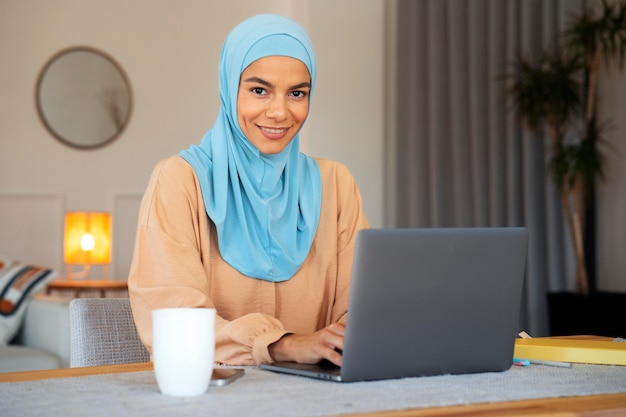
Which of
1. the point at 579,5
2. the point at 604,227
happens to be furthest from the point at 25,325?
the point at 579,5

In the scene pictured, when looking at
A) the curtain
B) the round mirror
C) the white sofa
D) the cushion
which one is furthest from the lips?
the round mirror

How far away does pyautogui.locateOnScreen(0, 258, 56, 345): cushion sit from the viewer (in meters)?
4.10

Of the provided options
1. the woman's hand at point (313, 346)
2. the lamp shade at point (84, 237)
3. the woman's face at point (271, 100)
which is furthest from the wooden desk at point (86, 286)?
the woman's hand at point (313, 346)

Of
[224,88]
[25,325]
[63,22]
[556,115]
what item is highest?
[63,22]

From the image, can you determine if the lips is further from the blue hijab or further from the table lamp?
the table lamp

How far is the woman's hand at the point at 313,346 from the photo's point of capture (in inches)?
49.4

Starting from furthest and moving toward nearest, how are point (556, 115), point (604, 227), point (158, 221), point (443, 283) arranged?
point (604, 227)
point (556, 115)
point (158, 221)
point (443, 283)

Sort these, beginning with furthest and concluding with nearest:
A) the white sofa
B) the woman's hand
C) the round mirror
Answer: the round mirror
the white sofa
the woman's hand

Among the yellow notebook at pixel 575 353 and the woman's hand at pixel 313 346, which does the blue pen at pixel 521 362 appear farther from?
the woman's hand at pixel 313 346

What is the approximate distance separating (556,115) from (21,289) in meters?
2.86

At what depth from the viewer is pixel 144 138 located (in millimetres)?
5812

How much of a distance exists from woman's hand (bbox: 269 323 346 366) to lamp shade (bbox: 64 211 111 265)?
3747 millimetres

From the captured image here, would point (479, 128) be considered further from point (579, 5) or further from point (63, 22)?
point (63, 22)

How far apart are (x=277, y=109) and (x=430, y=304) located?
63cm
